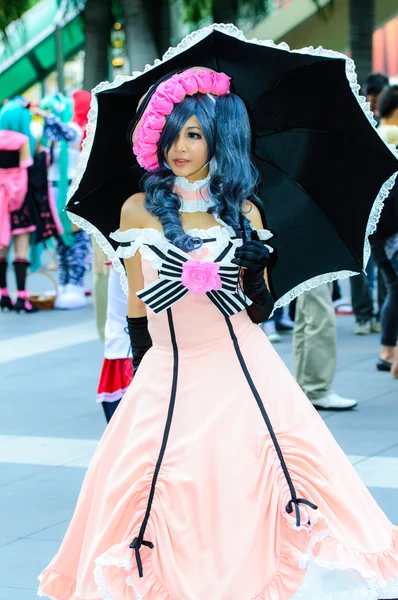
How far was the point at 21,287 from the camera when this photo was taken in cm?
1154

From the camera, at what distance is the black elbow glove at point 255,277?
334 cm

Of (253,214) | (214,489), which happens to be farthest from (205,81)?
(214,489)

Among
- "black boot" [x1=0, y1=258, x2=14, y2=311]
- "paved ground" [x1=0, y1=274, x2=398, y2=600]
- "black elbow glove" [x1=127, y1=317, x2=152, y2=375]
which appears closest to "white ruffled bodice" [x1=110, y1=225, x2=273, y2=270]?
"black elbow glove" [x1=127, y1=317, x2=152, y2=375]

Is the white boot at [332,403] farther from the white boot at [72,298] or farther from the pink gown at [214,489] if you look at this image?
the white boot at [72,298]

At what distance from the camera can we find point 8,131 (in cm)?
1108

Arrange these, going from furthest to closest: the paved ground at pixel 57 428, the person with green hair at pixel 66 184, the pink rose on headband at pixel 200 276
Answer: the person with green hair at pixel 66 184
the paved ground at pixel 57 428
the pink rose on headband at pixel 200 276

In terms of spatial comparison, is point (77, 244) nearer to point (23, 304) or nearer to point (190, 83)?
point (23, 304)

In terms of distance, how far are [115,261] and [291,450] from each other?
89 centimetres

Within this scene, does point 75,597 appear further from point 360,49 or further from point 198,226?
point 360,49

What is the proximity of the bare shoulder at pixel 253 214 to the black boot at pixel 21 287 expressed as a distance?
8.01 meters

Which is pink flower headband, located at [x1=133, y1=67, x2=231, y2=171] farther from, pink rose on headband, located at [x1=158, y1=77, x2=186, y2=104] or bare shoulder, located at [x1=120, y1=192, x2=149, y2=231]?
bare shoulder, located at [x1=120, y1=192, x2=149, y2=231]

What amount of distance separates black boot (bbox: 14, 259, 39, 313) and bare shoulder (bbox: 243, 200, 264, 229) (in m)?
8.01

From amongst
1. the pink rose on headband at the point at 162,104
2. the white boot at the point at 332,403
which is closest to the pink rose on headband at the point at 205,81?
the pink rose on headband at the point at 162,104

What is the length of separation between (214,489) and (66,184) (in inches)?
339
